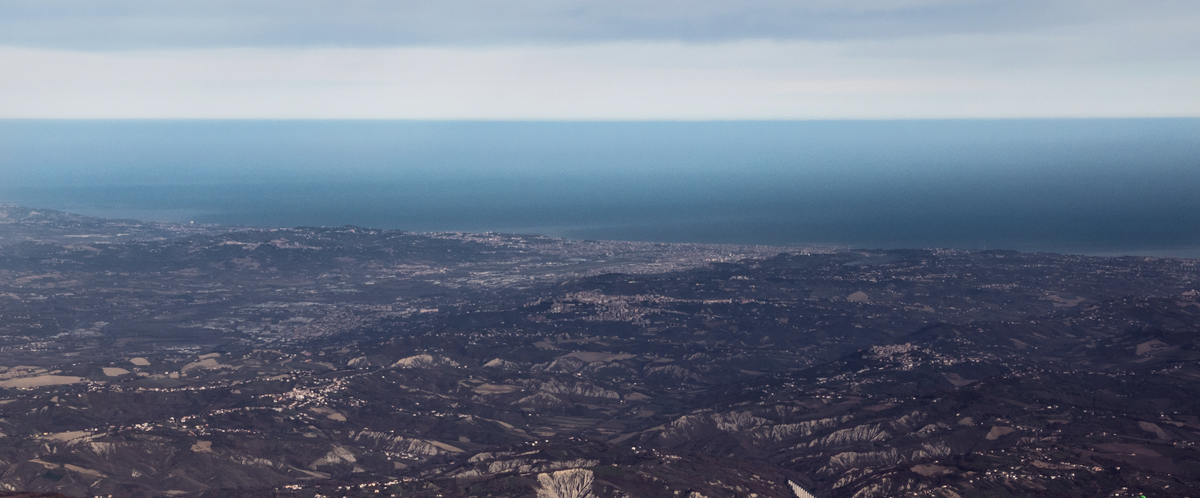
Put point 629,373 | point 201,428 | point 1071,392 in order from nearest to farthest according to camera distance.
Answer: point 201,428
point 1071,392
point 629,373

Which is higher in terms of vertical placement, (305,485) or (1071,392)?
(1071,392)

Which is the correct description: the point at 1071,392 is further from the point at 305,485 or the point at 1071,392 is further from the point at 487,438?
the point at 305,485

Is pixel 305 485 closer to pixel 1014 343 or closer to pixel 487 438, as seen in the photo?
pixel 487 438

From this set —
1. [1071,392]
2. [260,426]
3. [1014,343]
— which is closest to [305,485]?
[260,426]

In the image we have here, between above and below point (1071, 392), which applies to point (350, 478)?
below

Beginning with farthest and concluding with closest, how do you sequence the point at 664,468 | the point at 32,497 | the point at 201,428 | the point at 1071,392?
the point at 1071,392 < the point at 201,428 < the point at 664,468 < the point at 32,497

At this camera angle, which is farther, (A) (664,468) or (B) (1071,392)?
(B) (1071,392)

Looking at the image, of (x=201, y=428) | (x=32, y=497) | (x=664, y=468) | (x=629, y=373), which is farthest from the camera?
(x=629, y=373)

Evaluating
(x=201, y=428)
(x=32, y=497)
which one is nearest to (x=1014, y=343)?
(x=201, y=428)

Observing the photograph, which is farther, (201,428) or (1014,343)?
(1014,343)
